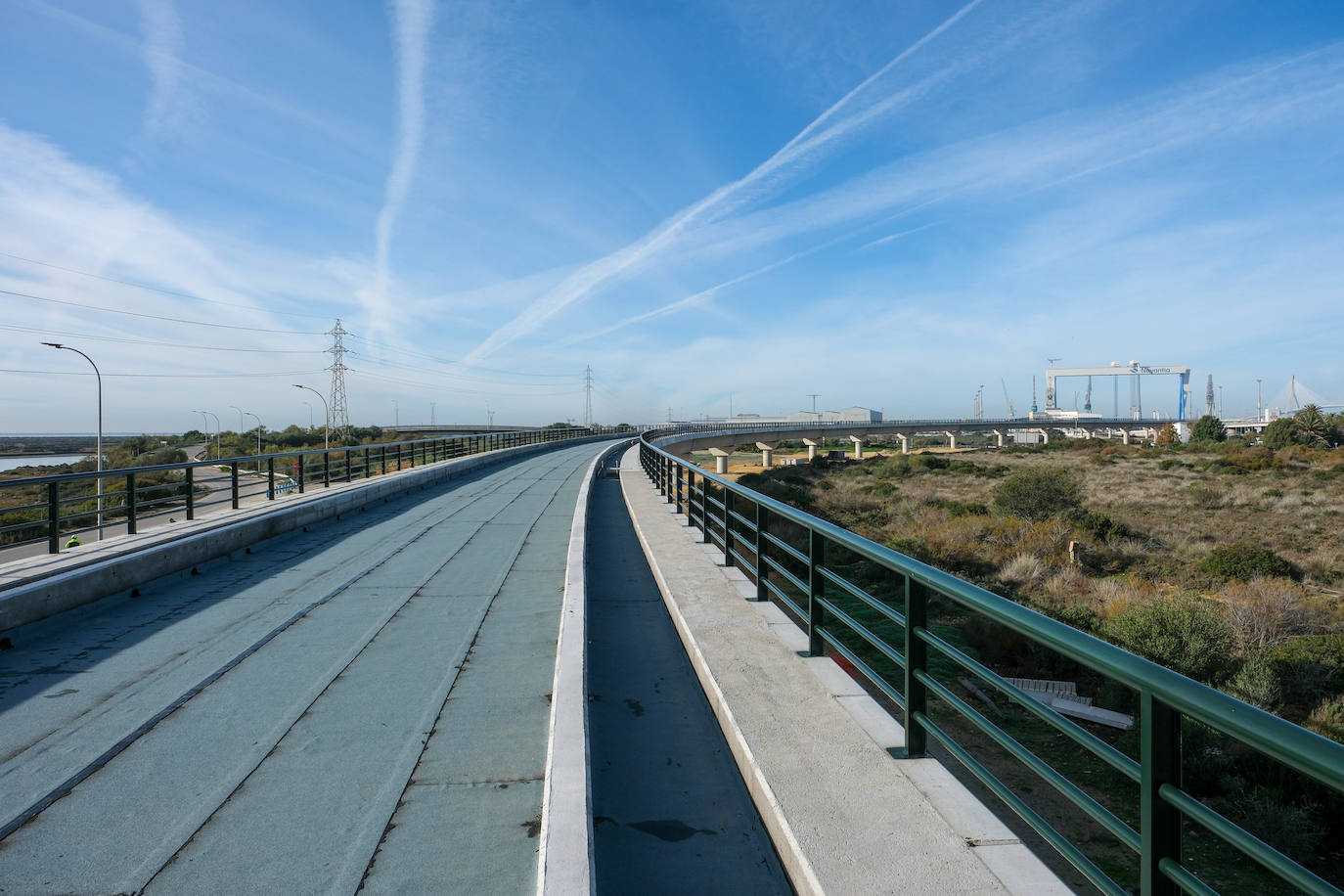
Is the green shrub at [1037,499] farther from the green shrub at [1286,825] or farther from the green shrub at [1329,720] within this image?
A: the green shrub at [1286,825]

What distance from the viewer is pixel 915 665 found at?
378 centimetres

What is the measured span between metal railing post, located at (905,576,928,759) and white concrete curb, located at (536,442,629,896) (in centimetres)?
165

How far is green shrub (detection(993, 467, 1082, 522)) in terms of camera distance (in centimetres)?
2664

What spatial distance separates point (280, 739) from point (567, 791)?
1986 mm

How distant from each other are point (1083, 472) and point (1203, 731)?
45210 millimetres

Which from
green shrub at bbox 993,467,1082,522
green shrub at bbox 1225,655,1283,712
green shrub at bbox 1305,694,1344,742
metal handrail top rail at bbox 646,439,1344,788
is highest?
metal handrail top rail at bbox 646,439,1344,788

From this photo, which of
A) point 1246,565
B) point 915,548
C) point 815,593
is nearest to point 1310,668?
point 815,593

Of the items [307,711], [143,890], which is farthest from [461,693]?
[143,890]

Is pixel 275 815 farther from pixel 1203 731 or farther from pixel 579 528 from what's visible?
pixel 1203 731

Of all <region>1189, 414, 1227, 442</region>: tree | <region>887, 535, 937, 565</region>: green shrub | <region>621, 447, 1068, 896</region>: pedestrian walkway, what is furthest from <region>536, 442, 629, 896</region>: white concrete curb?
<region>1189, 414, 1227, 442</region>: tree

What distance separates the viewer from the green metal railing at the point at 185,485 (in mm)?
8750

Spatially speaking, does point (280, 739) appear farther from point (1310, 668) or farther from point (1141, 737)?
point (1310, 668)

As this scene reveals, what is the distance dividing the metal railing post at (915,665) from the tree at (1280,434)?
228 ft

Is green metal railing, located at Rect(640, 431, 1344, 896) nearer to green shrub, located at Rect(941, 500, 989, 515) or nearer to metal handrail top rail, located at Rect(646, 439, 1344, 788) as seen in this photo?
metal handrail top rail, located at Rect(646, 439, 1344, 788)
